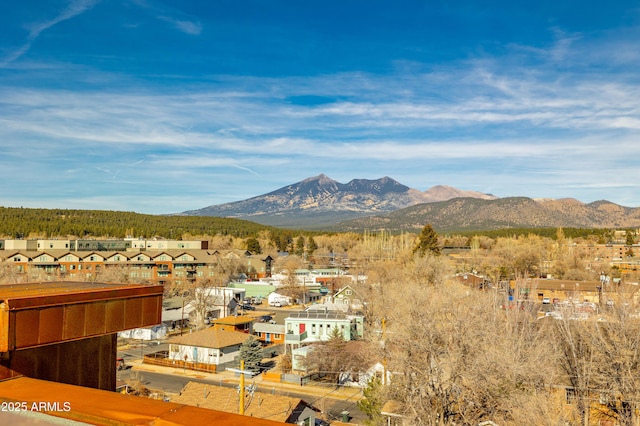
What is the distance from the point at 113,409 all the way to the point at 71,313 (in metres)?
1.07

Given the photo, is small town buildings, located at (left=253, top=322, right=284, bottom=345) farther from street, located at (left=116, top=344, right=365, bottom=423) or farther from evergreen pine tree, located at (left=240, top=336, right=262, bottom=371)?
street, located at (left=116, top=344, right=365, bottom=423)

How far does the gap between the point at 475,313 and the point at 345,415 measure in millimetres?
8104

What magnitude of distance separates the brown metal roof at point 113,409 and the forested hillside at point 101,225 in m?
101

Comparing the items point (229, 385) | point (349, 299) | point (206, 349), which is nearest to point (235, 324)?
point (206, 349)

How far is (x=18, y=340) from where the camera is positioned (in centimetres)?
238

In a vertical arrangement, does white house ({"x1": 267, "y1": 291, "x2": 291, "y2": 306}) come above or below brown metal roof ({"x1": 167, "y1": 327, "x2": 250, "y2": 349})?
below

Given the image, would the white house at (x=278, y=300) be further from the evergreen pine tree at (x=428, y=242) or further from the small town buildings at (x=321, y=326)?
the evergreen pine tree at (x=428, y=242)

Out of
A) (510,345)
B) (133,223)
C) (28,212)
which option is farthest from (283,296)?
(28,212)

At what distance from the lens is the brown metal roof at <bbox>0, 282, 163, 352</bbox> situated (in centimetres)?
236

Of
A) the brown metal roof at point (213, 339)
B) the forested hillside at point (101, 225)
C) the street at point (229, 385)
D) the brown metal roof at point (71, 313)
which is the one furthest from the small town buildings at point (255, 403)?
the forested hillside at point (101, 225)

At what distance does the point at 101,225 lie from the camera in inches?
4702

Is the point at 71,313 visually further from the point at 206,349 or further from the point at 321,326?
the point at 321,326

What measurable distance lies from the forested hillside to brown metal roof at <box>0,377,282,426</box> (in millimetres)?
100543

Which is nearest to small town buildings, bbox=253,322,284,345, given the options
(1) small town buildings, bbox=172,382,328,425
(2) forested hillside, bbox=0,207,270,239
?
(1) small town buildings, bbox=172,382,328,425
